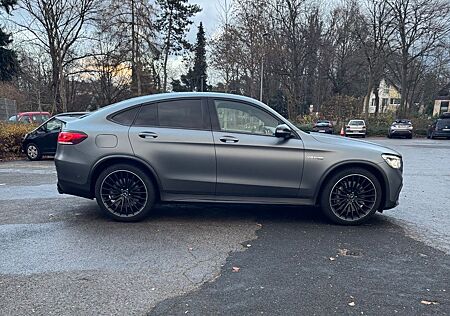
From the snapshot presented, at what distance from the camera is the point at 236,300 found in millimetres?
3012

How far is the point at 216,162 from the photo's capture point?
4.91 m

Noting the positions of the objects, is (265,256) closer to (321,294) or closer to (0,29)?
(321,294)

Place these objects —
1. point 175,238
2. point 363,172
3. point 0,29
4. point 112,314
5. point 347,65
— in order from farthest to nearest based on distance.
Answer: point 347,65 < point 0,29 < point 363,172 < point 175,238 < point 112,314

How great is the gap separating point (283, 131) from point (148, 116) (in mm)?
1842

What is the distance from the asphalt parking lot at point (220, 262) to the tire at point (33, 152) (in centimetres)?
742

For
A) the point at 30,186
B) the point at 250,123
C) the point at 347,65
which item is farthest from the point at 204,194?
the point at 347,65

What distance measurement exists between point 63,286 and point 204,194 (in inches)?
87.5

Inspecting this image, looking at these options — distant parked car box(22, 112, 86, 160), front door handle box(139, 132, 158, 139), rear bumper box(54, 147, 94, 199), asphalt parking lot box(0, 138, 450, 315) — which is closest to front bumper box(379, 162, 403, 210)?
asphalt parking lot box(0, 138, 450, 315)

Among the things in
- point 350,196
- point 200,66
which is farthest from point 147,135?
point 200,66

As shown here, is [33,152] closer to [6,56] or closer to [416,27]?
[6,56]

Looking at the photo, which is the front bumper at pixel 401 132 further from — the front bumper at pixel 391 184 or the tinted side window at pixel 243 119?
the tinted side window at pixel 243 119

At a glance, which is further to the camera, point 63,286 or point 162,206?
point 162,206

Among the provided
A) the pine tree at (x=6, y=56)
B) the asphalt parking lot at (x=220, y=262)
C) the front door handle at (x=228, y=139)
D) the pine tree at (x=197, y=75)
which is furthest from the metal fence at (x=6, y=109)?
the pine tree at (x=197, y=75)

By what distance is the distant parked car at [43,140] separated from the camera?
41.3 feet
